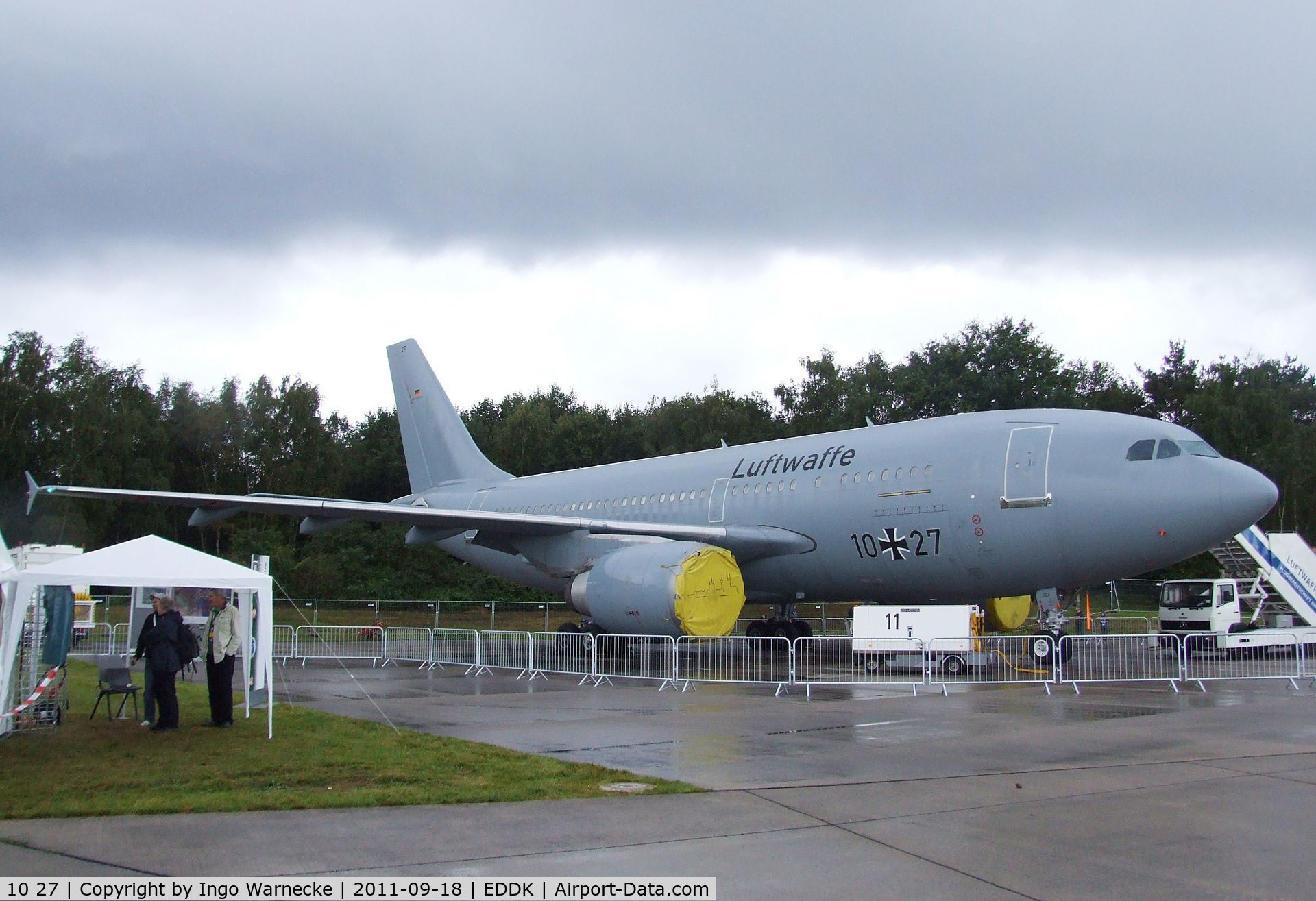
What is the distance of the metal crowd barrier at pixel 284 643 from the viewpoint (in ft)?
79.7

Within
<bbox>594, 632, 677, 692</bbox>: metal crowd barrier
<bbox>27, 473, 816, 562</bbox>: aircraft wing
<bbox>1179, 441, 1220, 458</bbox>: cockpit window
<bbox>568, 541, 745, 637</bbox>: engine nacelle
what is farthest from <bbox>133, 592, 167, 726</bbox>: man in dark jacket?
<bbox>1179, 441, 1220, 458</bbox>: cockpit window

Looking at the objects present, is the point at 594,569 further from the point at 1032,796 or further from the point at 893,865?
the point at 893,865

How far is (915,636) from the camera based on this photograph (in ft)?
58.1

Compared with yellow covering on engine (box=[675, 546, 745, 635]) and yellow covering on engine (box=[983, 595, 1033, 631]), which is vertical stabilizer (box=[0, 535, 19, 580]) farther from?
yellow covering on engine (box=[983, 595, 1033, 631])

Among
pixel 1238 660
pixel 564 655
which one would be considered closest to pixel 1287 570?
pixel 1238 660

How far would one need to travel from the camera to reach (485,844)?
5949 mm

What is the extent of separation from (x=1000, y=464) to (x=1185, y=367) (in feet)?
158

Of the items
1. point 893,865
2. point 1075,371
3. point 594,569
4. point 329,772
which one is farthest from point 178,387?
point 893,865

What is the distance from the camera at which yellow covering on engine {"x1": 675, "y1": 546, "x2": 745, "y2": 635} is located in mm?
17484

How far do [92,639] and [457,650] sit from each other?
423 inches

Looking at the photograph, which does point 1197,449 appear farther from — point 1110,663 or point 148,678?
point 148,678

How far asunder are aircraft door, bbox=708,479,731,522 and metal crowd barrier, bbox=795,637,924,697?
128 inches

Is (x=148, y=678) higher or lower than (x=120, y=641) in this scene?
higher

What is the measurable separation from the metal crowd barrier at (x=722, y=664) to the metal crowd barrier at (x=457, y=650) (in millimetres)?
3807
